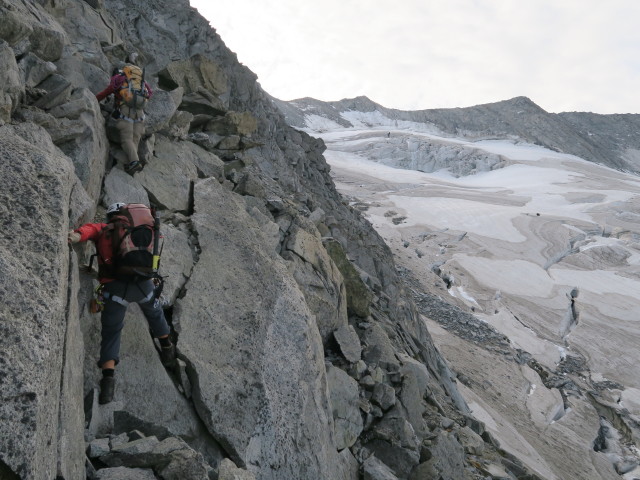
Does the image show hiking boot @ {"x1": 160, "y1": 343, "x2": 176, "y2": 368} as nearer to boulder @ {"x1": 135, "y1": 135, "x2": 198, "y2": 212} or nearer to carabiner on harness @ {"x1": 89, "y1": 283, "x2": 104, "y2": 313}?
carabiner on harness @ {"x1": 89, "y1": 283, "x2": 104, "y2": 313}

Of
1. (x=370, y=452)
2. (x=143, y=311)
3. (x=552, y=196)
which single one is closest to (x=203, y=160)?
(x=143, y=311)

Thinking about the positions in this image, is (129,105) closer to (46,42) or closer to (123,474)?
(46,42)

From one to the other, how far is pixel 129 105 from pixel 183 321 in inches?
175

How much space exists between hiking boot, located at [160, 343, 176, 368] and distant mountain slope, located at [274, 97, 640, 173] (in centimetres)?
12107

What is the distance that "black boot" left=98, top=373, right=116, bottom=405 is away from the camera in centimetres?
503

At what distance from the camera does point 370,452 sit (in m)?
7.97

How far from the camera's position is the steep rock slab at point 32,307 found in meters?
3.14

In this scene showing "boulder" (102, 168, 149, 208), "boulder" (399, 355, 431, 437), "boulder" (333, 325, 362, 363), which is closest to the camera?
"boulder" (102, 168, 149, 208)

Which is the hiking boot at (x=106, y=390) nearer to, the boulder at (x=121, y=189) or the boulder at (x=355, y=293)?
the boulder at (x=121, y=189)

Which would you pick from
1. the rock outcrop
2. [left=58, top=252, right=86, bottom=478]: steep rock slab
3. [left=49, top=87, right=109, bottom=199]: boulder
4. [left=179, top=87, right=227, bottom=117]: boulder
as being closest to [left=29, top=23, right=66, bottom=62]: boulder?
the rock outcrop

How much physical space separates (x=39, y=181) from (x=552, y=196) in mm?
79932

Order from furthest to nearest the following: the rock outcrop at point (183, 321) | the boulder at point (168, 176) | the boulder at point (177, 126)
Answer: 1. the boulder at point (177, 126)
2. the boulder at point (168, 176)
3. the rock outcrop at point (183, 321)

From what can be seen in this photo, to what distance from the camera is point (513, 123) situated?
13438 cm

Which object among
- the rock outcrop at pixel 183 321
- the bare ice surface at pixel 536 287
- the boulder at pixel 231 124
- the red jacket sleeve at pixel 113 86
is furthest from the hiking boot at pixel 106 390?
the bare ice surface at pixel 536 287
